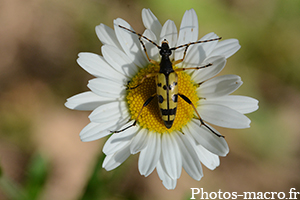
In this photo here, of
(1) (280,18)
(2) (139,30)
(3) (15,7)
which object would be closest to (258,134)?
(1) (280,18)

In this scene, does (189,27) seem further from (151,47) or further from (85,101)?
(85,101)

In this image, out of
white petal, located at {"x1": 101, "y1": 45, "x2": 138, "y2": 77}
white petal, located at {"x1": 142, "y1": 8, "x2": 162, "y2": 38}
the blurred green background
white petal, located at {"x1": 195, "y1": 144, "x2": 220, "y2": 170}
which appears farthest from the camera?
the blurred green background

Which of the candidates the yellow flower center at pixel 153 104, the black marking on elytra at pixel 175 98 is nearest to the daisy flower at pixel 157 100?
the yellow flower center at pixel 153 104

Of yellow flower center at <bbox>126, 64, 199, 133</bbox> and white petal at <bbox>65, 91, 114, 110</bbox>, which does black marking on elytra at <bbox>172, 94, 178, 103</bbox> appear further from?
white petal at <bbox>65, 91, 114, 110</bbox>

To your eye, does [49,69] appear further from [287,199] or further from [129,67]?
[287,199]

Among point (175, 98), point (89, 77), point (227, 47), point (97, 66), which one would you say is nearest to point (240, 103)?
point (227, 47)

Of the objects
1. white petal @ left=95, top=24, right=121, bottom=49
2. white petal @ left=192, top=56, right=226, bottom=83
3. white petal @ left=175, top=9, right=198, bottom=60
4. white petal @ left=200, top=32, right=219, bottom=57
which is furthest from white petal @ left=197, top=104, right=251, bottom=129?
white petal @ left=95, top=24, right=121, bottom=49
